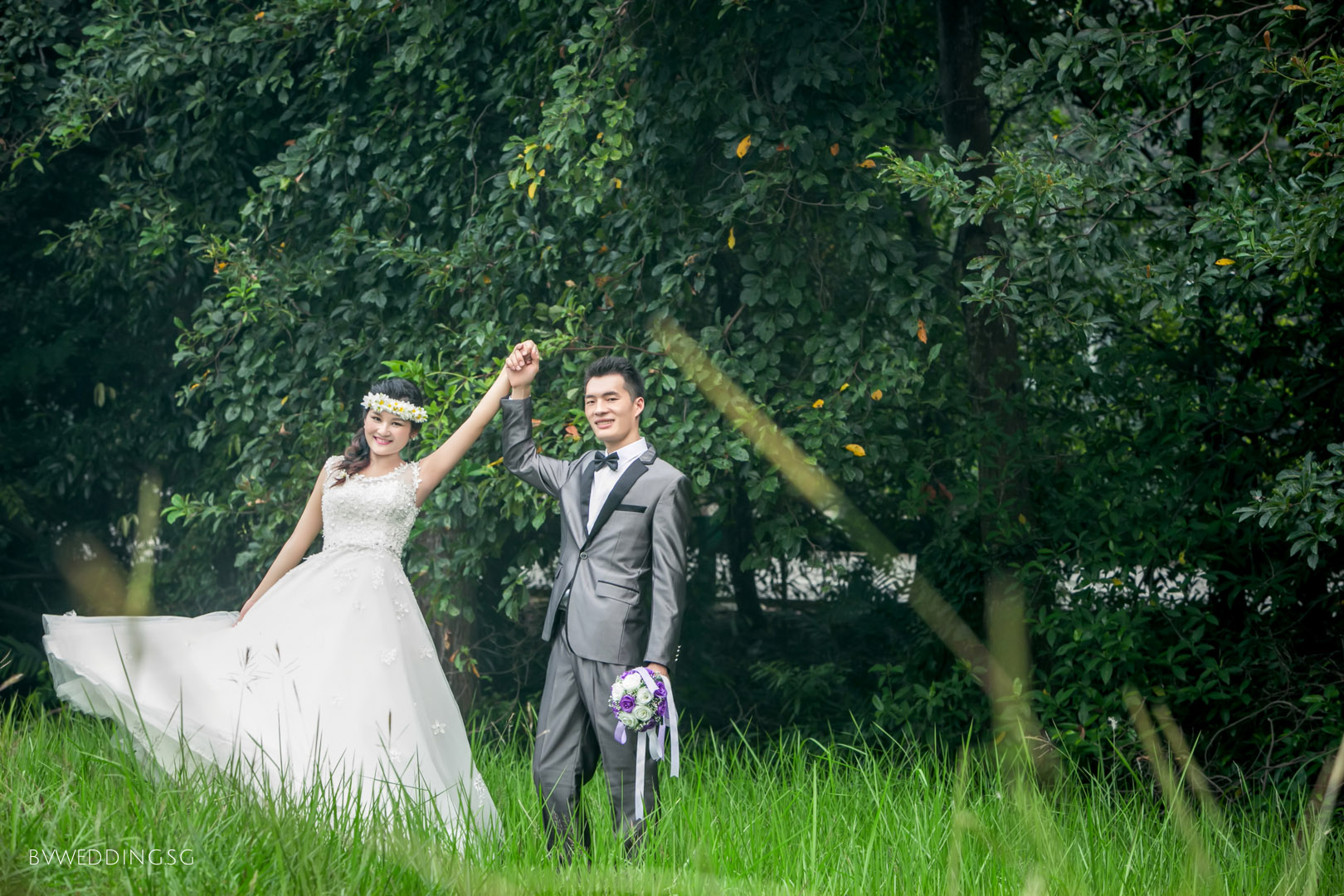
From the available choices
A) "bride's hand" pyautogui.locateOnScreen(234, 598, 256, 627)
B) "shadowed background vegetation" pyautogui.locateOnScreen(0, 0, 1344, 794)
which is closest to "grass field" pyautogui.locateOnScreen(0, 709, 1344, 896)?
"bride's hand" pyautogui.locateOnScreen(234, 598, 256, 627)

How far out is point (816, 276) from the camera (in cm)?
595

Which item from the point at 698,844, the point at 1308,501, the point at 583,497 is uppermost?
the point at 583,497

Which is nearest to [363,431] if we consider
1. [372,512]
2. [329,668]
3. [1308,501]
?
[372,512]

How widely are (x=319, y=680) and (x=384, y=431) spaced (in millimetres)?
1109

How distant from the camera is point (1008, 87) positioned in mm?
4973

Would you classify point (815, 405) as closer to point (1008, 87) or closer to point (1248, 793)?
point (1008, 87)

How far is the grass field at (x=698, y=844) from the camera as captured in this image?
321 centimetres

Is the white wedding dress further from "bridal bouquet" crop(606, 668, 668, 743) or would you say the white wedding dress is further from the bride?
"bridal bouquet" crop(606, 668, 668, 743)

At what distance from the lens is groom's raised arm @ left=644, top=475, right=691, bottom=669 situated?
3.89 metres

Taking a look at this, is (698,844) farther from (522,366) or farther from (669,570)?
(522,366)

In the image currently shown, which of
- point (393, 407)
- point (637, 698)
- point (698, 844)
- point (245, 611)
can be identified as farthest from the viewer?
→ point (393, 407)

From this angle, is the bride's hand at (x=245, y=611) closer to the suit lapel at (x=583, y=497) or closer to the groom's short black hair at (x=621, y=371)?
the suit lapel at (x=583, y=497)

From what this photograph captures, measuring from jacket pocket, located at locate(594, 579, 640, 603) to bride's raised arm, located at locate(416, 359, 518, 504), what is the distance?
0.90 m

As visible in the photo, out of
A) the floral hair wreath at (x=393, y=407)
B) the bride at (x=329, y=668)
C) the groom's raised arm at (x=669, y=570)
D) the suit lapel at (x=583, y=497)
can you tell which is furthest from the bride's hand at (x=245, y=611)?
the groom's raised arm at (x=669, y=570)
